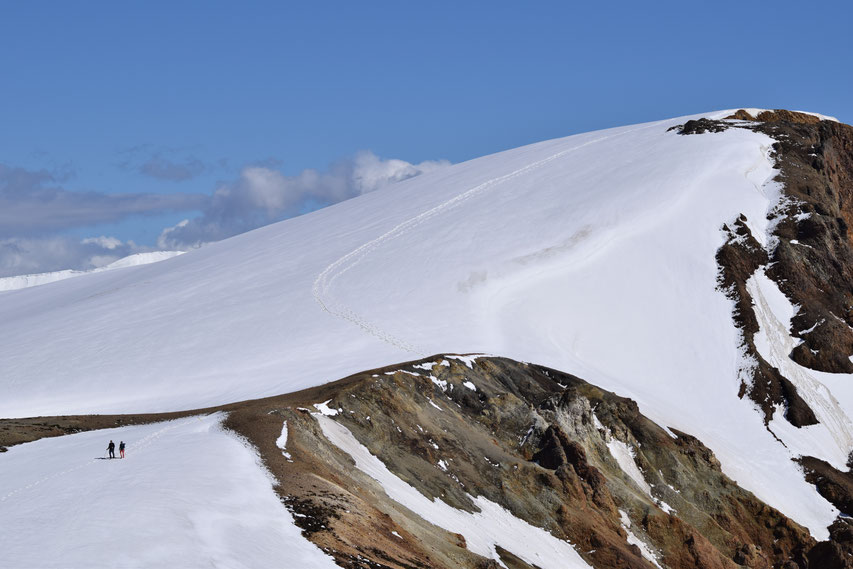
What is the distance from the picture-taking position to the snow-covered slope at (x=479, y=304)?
6200 centimetres

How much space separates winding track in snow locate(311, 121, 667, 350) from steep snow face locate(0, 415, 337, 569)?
28.0m

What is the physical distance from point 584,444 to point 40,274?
166m

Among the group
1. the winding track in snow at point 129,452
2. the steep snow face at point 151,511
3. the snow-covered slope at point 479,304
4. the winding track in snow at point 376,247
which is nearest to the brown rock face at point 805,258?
the snow-covered slope at point 479,304

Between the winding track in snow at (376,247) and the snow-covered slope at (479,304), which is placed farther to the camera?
the winding track in snow at (376,247)

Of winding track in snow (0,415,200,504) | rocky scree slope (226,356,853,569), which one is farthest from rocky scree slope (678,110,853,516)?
winding track in snow (0,415,200,504)

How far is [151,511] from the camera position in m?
29.1

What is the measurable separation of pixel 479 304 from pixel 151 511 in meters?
46.2

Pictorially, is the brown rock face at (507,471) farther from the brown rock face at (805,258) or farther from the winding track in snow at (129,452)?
the brown rock face at (805,258)

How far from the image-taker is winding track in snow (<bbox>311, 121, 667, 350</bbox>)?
67.6 metres

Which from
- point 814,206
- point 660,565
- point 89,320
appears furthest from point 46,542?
point 814,206

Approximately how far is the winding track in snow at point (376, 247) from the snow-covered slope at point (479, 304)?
267 mm

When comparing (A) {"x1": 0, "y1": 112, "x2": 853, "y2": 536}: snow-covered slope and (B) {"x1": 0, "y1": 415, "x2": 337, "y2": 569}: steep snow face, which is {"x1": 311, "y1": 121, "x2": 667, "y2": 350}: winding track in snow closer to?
(A) {"x1": 0, "y1": 112, "x2": 853, "y2": 536}: snow-covered slope

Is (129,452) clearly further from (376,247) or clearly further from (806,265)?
(806,265)

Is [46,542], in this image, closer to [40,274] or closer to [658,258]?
[658,258]
